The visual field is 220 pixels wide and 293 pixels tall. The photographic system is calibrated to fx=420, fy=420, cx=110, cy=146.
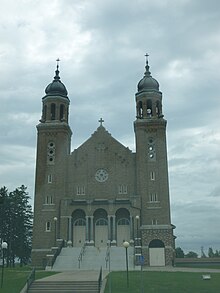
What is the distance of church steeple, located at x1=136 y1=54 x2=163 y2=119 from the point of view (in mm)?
56000

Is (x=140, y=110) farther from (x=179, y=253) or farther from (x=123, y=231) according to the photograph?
(x=179, y=253)

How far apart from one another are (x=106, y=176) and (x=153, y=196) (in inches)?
270

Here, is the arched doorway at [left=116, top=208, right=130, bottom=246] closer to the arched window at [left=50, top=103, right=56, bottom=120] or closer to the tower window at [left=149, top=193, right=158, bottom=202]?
the tower window at [left=149, top=193, right=158, bottom=202]

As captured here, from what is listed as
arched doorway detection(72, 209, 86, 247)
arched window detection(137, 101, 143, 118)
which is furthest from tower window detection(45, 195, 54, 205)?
arched window detection(137, 101, 143, 118)

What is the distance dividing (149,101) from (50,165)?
15.8 m

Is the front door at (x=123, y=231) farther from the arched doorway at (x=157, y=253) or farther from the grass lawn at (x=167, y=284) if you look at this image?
the grass lawn at (x=167, y=284)

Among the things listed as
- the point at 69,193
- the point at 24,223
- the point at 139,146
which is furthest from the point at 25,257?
the point at 139,146

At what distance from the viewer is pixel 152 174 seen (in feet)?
173

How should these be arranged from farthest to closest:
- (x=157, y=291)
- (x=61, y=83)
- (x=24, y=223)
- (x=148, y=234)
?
(x=24, y=223)
(x=61, y=83)
(x=148, y=234)
(x=157, y=291)

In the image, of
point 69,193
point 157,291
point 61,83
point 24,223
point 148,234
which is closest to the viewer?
point 157,291

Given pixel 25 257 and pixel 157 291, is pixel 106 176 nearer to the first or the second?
pixel 25 257

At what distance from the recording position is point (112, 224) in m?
50.9

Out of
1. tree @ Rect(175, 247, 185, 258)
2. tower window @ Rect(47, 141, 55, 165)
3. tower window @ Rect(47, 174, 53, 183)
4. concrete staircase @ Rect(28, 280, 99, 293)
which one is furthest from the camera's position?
tree @ Rect(175, 247, 185, 258)

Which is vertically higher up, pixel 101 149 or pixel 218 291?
pixel 101 149
